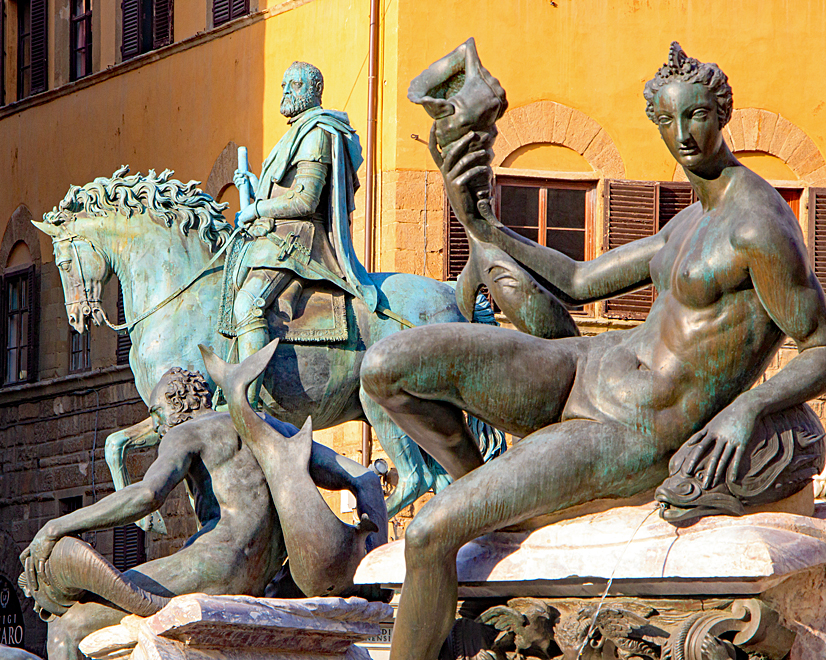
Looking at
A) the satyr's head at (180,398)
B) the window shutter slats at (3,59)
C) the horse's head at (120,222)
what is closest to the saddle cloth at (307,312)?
the horse's head at (120,222)

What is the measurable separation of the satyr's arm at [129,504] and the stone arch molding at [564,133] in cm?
1214

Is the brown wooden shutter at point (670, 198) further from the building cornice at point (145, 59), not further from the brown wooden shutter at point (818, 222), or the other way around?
the building cornice at point (145, 59)

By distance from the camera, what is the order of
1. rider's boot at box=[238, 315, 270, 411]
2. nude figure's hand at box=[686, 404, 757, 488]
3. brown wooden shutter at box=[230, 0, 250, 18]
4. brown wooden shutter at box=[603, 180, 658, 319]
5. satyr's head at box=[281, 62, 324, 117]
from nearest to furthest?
nude figure's hand at box=[686, 404, 757, 488]
rider's boot at box=[238, 315, 270, 411]
satyr's head at box=[281, 62, 324, 117]
brown wooden shutter at box=[603, 180, 658, 319]
brown wooden shutter at box=[230, 0, 250, 18]

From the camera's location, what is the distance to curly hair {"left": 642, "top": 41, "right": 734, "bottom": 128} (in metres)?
3.71

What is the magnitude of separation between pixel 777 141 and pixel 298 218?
932 centimetres

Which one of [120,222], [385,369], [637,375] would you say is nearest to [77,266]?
[120,222]

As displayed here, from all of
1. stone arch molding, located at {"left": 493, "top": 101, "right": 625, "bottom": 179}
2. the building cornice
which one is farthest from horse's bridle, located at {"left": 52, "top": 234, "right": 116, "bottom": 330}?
the building cornice

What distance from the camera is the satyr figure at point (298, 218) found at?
9586mm

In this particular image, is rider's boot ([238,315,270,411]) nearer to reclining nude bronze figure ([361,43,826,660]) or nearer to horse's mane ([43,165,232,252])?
horse's mane ([43,165,232,252])

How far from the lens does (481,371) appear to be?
12.4 feet

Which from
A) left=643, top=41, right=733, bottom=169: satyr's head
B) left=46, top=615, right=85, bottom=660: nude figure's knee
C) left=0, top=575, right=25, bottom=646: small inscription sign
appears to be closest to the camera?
left=643, top=41, right=733, bottom=169: satyr's head

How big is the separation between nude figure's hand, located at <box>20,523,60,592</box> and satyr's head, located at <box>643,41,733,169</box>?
2.40 metres

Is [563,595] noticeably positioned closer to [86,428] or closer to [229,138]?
[229,138]

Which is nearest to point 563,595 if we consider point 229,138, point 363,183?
point 363,183
